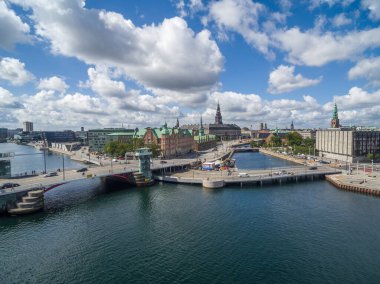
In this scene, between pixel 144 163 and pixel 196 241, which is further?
pixel 144 163

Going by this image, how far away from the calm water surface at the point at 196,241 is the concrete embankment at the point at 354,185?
199 inches

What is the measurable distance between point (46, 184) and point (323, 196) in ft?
234

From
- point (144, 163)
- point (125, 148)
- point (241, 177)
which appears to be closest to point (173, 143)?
point (125, 148)

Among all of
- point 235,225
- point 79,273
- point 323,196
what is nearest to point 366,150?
point 323,196

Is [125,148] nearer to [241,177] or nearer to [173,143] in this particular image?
[173,143]

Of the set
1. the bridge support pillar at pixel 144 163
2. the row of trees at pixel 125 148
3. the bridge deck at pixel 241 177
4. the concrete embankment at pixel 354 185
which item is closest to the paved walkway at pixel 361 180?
the concrete embankment at pixel 354 185

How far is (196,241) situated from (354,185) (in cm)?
5710

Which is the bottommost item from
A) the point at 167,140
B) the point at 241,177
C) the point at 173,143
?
the point at 241,177

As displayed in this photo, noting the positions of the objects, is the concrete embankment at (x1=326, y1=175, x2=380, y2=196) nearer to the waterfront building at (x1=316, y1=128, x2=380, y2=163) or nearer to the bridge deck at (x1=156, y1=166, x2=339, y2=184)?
the bridge deck at (x1=156, y1=166, x2=339, y2=184)

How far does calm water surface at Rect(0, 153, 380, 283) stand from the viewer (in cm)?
3111

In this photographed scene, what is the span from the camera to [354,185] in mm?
71375

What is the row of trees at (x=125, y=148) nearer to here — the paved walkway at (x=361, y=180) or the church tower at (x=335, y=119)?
the paved walkway at (x=361, y=180)

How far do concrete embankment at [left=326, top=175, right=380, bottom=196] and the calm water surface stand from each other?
5.06 meters

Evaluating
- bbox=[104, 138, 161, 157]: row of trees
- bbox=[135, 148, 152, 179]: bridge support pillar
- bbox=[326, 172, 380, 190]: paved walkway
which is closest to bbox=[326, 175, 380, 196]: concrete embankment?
bbox=[326, 172, 380, 190]: paved walkway
